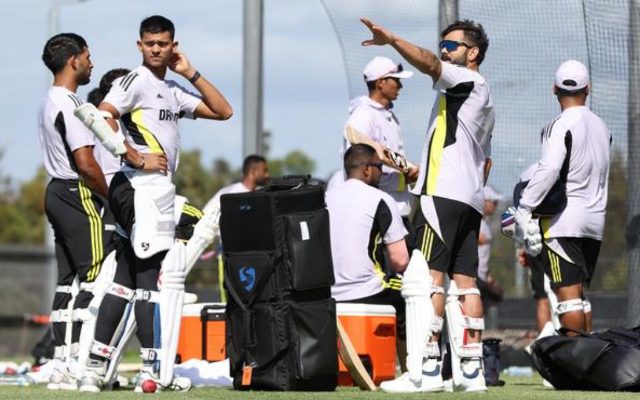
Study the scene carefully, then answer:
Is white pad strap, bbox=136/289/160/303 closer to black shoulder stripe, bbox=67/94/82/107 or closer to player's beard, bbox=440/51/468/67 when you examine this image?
black shoulder stripe, bbox=67/94/82/107

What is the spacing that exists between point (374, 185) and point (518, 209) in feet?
3.63

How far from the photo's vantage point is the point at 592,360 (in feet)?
30.0

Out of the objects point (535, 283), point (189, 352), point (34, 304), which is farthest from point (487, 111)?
point (34, 304)

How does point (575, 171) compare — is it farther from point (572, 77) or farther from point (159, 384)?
point (159, 384)

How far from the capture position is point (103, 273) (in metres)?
9.80

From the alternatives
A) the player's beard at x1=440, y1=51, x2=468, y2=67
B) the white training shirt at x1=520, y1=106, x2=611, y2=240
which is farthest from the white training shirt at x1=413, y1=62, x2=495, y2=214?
the white training shirt at x1=520, y1=106, x2=611, y2=240

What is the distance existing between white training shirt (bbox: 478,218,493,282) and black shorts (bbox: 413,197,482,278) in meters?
5.69

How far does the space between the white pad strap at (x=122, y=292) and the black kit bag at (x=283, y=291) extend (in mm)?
625

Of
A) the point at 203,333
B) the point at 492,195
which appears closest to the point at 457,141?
the point at 203,333

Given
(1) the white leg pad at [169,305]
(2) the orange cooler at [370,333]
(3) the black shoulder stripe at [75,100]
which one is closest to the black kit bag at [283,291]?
(1) the white leg pad at [169,305]

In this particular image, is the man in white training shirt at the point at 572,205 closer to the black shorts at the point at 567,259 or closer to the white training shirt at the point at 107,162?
the black shorts at the point at 567,259

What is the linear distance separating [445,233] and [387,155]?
2101mm

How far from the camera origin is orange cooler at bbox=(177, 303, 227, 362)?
10.9 m

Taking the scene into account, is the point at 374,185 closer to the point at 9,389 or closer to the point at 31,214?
the point at 9,389
